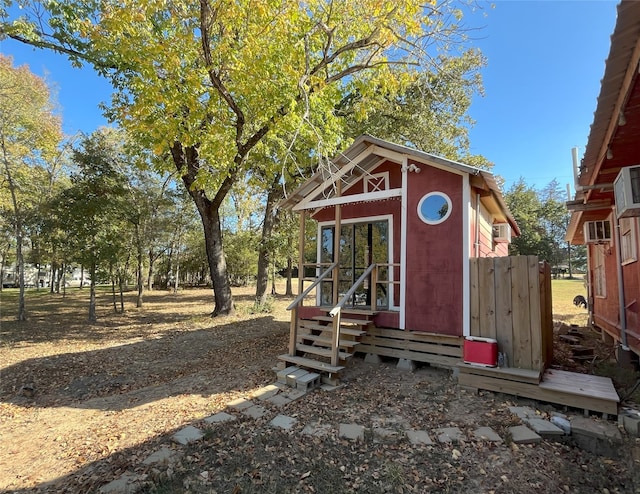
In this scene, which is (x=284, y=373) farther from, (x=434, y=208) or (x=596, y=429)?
(x=596, y=429)

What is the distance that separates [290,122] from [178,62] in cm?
258

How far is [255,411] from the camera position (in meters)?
4.41

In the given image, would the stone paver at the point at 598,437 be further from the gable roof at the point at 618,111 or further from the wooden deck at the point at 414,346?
the gable roof at the point at 618,111

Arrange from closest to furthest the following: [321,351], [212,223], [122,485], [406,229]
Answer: [122,485] < [321,351] < [406,229] < [212,223]

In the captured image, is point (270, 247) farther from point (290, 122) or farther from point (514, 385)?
point (514, 385)

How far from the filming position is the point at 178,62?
6.93m

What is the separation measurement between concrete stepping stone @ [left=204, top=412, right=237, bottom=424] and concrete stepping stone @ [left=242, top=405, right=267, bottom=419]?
0.19 metres

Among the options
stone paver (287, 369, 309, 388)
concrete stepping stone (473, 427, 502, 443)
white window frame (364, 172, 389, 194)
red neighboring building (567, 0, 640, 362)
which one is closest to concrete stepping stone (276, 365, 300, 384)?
stone paver (287, 369, 309, 388)

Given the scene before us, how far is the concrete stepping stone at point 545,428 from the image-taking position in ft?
12.0

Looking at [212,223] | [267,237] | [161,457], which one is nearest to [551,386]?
[161,457]

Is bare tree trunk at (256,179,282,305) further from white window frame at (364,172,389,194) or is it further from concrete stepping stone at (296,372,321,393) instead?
concrete stepping stone at (296,372,321,393)

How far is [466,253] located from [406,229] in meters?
1.16

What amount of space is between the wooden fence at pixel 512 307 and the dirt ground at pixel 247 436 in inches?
27.5

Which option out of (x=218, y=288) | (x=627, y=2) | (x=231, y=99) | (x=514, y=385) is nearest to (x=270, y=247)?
(x=218, y=288)
